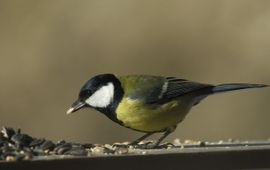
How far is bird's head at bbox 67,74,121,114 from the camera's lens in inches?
215

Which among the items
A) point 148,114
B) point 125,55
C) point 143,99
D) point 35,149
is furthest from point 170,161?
point 125,55

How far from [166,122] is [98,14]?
16.9ft

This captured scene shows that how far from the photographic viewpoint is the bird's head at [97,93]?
17.9 ft

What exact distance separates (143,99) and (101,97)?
0.94 ft

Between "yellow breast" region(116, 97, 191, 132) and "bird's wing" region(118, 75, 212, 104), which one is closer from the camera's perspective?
"yellow breast" region(116, 97, 191, 132)

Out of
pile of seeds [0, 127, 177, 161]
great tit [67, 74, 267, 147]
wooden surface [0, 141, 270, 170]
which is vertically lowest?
wooden surface [0, 141, 270, 170]

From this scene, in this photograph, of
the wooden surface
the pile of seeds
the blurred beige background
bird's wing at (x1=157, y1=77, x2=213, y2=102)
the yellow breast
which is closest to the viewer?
the wooden surface

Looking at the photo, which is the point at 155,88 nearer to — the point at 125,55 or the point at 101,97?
the point at 101,97

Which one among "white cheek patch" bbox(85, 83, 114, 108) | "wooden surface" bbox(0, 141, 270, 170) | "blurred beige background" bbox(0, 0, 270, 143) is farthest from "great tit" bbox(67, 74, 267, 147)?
"blurred beige background" bbox(0, 0, 270, 143)

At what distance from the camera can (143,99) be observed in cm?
548

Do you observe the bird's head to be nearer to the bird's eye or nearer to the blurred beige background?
the bird's eye

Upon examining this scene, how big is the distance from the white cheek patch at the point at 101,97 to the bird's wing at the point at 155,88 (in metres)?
Answer: 0.12

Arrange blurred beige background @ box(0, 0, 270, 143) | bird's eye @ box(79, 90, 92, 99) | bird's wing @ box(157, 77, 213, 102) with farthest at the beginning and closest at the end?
blurred beige background @ box(0, 0, 270, 143) < bird's wing @ box(157, 77, 213, 102) < bird's eye @ box(79, 90, 92, 99)

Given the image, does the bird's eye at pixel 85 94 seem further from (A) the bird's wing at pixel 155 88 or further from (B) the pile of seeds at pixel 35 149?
(B) the pile of seeds at pixel 35 149
